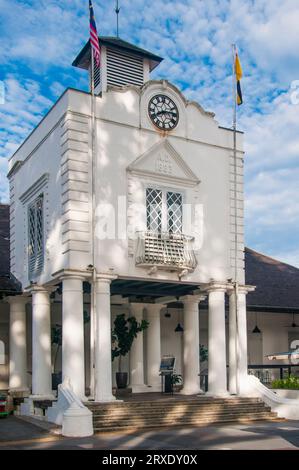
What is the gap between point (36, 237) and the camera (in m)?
20.2

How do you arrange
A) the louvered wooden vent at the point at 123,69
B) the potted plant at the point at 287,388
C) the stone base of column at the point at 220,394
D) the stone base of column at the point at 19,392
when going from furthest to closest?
the louvered wooden vent at the point at 123,69, the stone base of column at the point at 19,392, the potted plant at the point at 287,388, the stone base of column at the point at 220,394

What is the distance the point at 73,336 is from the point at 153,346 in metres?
6.36

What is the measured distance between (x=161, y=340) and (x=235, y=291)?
19.3ft

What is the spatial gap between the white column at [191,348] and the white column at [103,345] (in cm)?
449

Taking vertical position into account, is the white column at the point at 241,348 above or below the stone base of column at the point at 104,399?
above

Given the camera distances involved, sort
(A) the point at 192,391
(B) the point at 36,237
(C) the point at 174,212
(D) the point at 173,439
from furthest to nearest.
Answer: (A) the point at 192,391 → (B) the point at 36,237 → (C) the point at 174,212 → (D) the point at 173,439

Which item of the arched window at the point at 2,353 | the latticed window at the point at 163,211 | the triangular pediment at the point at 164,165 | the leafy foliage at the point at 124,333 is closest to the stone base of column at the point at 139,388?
the leafy foliage at the point at 124,333

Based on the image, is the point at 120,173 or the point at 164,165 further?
the point at 164,165

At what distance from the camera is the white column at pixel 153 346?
74.8 ft

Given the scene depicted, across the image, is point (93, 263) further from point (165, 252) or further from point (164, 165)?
point (164, 165)

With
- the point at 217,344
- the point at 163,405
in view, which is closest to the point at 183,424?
the point at 163,405

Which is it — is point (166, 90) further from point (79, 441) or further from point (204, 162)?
point (79, 441)

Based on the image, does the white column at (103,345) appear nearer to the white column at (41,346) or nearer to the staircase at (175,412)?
the staircase at (175,412)

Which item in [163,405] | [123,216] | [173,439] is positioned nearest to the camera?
[173,439]
